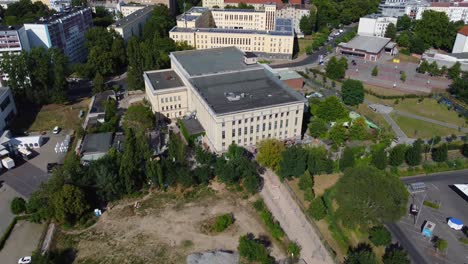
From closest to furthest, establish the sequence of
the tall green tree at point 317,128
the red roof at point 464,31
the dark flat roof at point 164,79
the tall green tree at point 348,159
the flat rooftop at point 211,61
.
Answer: the tall green tree at point 348,159
the tall green tree at point 317,128
the dark flat roof at point 164,79
the flat rooftop at point 211,61
the red roof at point 464,31

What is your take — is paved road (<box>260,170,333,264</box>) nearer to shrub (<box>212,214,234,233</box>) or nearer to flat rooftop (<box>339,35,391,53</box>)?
shrub (<box>212,214,234,233</box>)

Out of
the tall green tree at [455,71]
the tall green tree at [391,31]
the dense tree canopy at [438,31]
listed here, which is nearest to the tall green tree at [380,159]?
the tall green tree at [455,71]

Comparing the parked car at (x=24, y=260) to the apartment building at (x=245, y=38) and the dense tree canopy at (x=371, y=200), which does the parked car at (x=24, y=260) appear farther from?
the apartment building at (x=245, y=38)

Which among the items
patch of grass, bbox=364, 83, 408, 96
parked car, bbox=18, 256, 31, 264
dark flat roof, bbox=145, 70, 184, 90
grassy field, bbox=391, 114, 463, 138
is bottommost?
parked car, bbox=18, 256, 31, 264

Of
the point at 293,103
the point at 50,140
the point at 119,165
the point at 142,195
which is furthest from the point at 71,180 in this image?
the point at 293,103

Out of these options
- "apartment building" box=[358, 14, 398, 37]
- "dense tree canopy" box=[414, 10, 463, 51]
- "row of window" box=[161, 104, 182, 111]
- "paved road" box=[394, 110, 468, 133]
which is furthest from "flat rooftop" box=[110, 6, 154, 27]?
"dense tree canopy" box=[414, 10, 463, 51]

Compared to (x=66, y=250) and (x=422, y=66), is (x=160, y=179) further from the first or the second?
(x=422, y=66)

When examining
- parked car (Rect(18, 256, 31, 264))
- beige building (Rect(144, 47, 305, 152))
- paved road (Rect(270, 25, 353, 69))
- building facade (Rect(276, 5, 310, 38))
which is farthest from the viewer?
building facade (Rect(276, 5, 310, 38))
